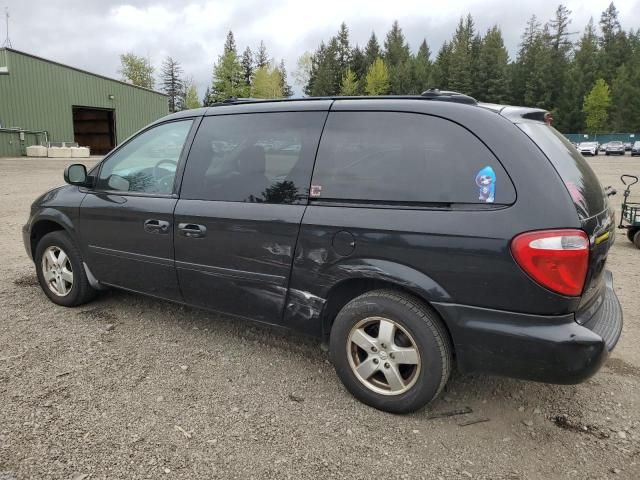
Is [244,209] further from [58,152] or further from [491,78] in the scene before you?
[491,78]

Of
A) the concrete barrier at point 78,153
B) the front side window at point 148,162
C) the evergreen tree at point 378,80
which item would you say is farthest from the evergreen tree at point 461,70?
the front side window at point 148,162

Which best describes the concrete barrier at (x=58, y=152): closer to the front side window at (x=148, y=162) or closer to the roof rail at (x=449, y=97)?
the front side window at (x=148, y=162)

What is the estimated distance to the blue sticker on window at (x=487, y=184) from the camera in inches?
94.1

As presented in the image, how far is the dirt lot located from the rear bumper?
448 millimetres

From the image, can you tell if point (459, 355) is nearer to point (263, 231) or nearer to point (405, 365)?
point (405, 365)

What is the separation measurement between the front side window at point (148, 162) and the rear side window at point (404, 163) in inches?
50.4

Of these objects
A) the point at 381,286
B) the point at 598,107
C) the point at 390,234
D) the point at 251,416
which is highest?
the point at 598,107

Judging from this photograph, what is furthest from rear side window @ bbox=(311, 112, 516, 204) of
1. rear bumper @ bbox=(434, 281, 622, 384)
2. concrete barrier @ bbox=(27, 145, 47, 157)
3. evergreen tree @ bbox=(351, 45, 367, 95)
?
evergreen tree @ bbox=(351, 45, 367, 95)

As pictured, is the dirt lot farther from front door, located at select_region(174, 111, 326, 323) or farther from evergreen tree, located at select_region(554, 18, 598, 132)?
evergreen tree, located at select_region(554, 18, 598, 132)

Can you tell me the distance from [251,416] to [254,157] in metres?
1.61

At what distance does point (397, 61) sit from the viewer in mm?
95125

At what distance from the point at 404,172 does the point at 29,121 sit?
3444cm

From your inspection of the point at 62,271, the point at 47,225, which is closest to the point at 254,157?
the point at 62,271

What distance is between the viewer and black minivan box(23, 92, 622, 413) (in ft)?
7.61
